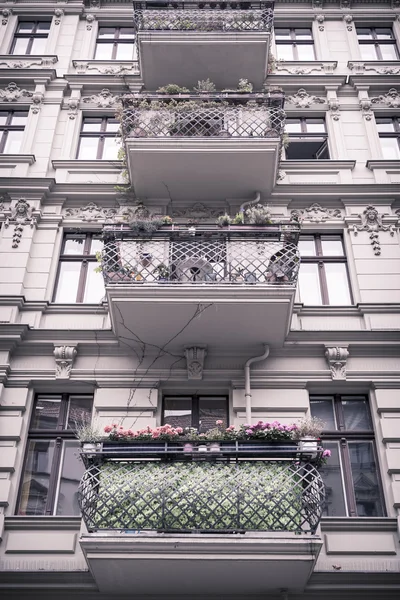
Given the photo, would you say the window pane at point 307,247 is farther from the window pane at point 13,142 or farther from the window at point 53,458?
the window pane at point 13,142

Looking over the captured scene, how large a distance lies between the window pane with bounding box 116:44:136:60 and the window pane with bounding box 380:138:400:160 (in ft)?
21.3

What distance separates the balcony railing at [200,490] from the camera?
9.32 meters

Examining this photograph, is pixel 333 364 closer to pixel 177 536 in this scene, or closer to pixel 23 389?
pixel 177 536

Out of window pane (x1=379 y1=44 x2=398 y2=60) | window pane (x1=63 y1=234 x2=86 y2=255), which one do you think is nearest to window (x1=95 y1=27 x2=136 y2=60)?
window pane (x1=63 y1=234 x2=86 y2=255)

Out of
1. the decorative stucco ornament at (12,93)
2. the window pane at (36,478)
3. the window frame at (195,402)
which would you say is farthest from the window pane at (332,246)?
the decorative stucco ornament at (12,93)

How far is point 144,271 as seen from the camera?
39.5 ft

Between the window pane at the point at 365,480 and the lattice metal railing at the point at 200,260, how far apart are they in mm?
2881

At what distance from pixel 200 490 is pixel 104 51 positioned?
12190mm

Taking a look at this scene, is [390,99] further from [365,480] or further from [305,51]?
[365,480]

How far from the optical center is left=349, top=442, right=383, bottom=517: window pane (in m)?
10.9

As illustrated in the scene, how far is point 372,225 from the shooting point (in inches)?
551

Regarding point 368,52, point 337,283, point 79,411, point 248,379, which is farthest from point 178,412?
point 368,52

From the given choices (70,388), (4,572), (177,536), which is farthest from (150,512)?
(70,388)

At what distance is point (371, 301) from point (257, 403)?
2.95 m
